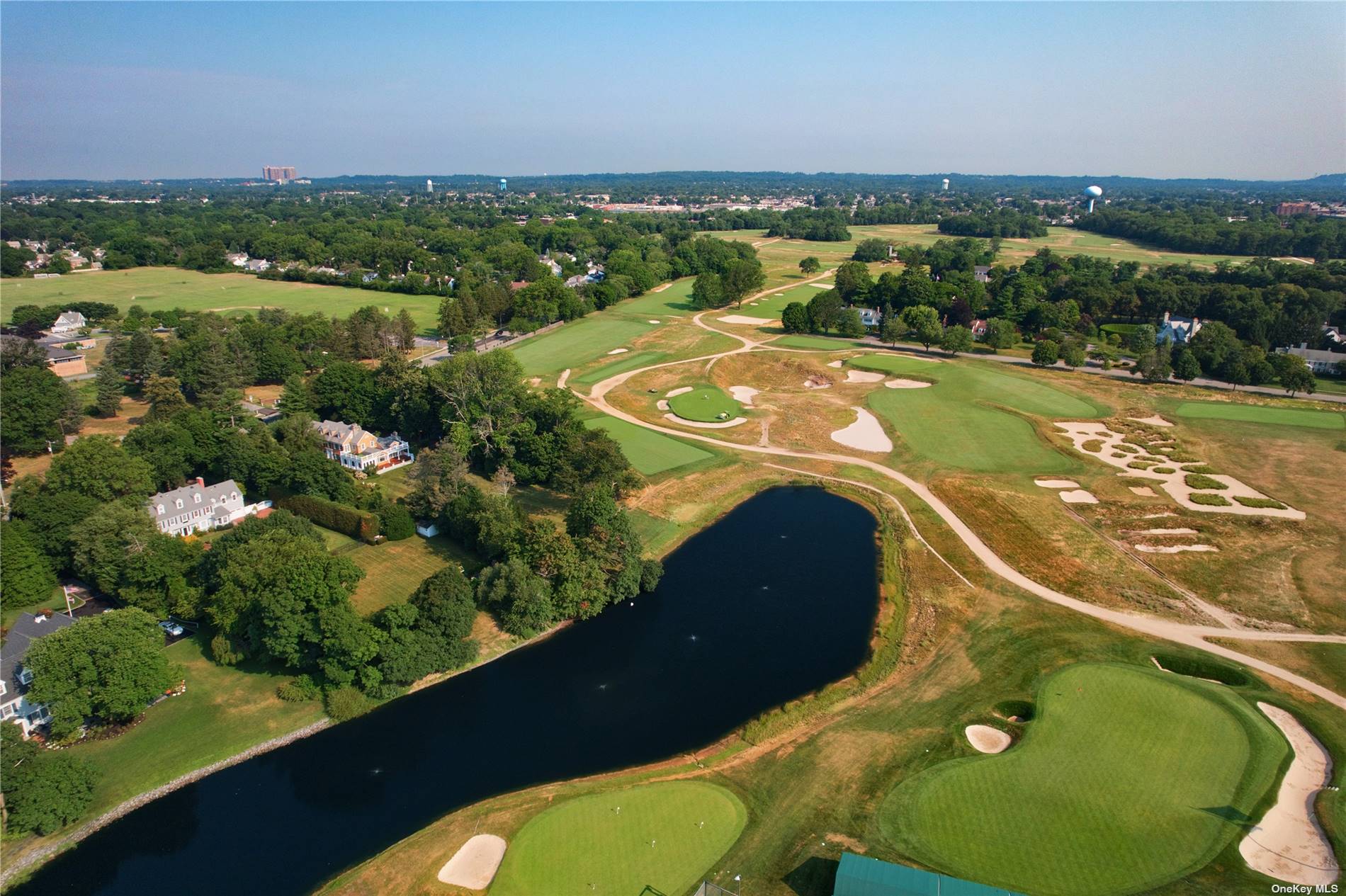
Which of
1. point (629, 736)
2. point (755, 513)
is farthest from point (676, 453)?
point (629, 736)

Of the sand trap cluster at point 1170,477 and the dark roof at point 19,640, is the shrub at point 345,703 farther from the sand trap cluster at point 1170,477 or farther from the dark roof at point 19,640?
the sand trap cluster at point 1170,477

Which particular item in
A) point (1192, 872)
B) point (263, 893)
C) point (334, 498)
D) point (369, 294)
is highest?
point (369, 294)

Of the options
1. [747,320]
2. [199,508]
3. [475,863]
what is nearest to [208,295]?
[747,320]

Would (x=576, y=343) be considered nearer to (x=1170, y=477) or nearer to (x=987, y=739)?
(x=1170, y=477)

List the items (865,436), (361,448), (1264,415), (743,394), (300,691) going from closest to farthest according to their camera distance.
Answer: (300,691) < (361,448) < (865,436) < (1264,415) < (743,394)

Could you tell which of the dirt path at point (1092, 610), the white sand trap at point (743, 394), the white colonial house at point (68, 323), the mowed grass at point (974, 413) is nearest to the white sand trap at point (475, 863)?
the dirt path at point (1092, 610)

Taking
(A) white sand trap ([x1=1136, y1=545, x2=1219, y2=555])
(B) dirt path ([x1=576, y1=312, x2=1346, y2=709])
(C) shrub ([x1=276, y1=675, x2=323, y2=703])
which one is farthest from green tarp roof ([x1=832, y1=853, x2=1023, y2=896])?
(A) white sand trap ([x1=1136, y1=545, x2=1219, y2=555])

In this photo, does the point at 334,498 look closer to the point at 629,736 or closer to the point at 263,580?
the point at 263,580
